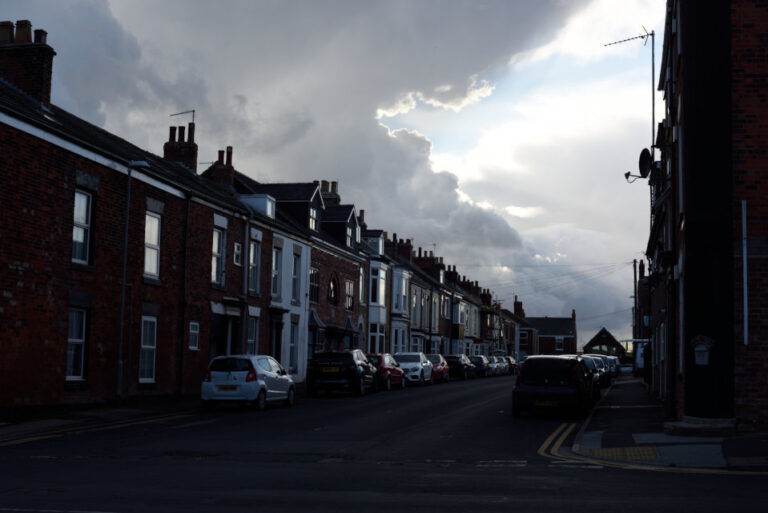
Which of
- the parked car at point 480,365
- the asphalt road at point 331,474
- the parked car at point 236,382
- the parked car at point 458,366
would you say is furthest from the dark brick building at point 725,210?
the parked car at point 480,365

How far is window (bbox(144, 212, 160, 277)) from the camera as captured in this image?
27.6 m

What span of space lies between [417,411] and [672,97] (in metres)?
10.7

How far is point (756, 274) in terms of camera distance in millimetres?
17266

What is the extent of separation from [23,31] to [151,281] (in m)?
7.95

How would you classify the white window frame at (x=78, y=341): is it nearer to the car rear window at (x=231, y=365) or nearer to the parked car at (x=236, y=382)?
the parked car at (x=236, y=382)

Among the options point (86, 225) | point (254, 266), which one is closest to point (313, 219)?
point (254, 266)

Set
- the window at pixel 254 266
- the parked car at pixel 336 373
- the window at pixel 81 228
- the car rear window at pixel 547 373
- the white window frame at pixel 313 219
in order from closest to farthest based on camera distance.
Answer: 1. the car rear window at pixel 547 373
2. the window at pixel 81 228
3. the parked car at pixel 336 373
4. the window at pixel 254 266
5. the white window frame at pixel 313 219

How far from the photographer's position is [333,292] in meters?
47.6

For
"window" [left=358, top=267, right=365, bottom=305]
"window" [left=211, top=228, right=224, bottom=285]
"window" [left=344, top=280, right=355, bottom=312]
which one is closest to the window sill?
"window" [left=211, top=228, right=224, bottom=285]

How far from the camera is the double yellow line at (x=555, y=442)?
14930mm

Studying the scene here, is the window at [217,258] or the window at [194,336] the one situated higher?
the window at [217,258]

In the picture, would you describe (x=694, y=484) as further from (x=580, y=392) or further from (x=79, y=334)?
(x=79, y=334)

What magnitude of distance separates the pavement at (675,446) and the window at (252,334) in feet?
57.0

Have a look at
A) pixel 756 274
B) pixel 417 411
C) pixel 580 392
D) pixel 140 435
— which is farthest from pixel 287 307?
pixel 756 274
